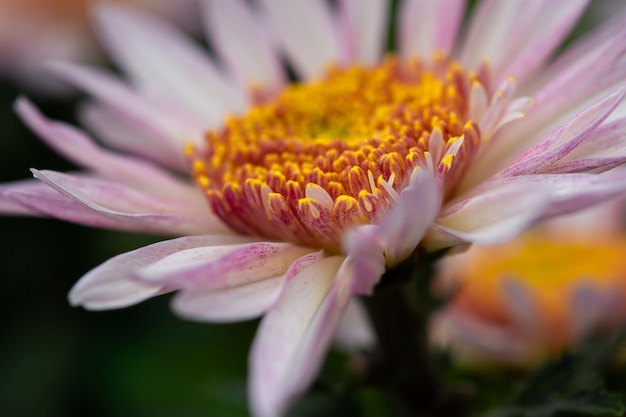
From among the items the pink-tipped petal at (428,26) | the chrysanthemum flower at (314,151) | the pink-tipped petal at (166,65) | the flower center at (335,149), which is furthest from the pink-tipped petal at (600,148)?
the pink-tipped petal at (166,65)

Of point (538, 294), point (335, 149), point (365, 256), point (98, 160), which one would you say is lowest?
point (538, 294)

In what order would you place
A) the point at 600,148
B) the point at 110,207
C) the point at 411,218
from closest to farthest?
the point at 411,218 → the point at 600,148 → the point at 110,207

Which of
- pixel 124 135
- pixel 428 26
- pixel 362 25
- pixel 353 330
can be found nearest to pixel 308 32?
pixel 362 25

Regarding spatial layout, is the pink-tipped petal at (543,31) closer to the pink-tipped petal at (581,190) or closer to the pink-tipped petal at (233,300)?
the pink-tipped petal at (581,190)

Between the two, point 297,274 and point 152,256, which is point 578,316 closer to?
point 297,274

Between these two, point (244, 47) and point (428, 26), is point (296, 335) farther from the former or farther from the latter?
point (244, 47)

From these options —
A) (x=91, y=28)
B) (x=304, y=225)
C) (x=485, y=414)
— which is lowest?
(x=485, y=414)

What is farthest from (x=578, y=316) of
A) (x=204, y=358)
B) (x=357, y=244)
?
(x=204, y=358)
